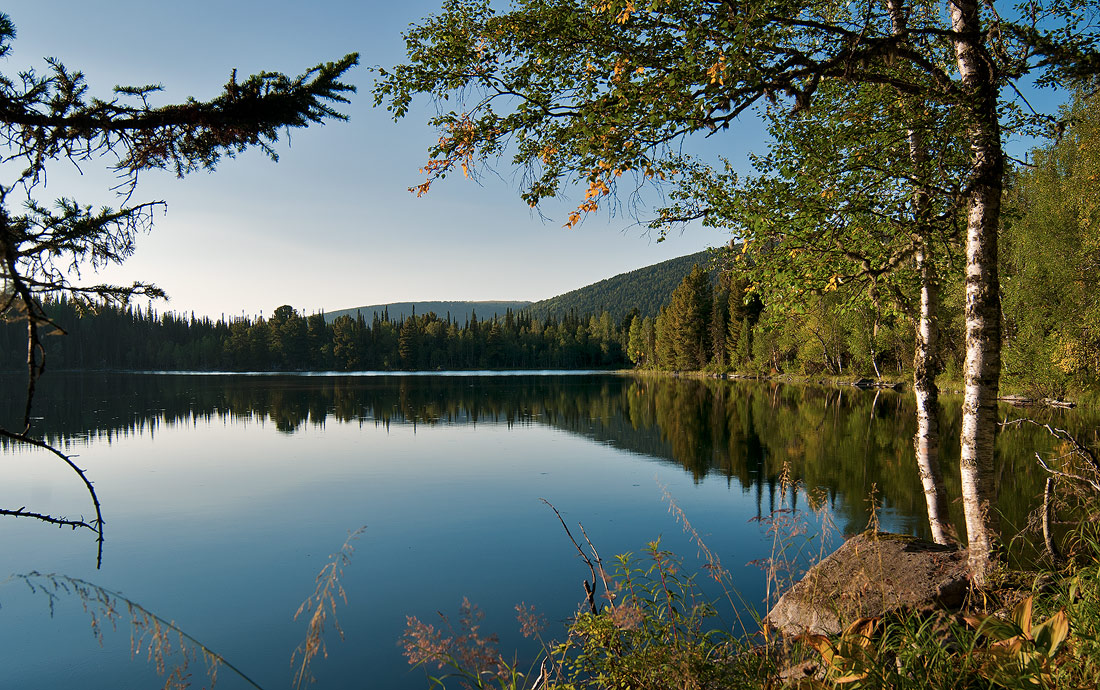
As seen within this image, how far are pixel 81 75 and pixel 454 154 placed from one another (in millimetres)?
3193

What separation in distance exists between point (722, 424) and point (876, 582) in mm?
24719

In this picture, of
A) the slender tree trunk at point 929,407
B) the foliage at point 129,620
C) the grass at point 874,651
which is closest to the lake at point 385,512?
the foliage at point 129,620

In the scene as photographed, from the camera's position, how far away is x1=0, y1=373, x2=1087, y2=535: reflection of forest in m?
15.6

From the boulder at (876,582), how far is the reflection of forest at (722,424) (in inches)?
71.9

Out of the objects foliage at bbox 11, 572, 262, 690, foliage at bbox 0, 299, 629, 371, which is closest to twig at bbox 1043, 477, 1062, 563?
foliage at bbox 11, 572, 262, 690

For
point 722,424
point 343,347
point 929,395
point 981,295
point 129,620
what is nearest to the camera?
point 981,295

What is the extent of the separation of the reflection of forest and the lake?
16 centimetres

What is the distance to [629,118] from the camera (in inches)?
208

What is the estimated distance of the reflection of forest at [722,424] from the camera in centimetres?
1563

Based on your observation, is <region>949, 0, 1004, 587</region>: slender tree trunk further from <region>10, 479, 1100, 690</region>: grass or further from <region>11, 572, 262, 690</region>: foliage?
<region>11, 572, 262, 690</region>: foliage

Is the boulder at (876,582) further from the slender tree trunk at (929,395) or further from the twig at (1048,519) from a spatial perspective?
the slender tree trunk at (929,395)

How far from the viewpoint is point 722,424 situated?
29.5 metres

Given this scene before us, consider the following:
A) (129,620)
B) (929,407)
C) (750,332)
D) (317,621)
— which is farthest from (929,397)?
(750,332)

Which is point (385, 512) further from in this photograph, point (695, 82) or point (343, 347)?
point (343, 347)
